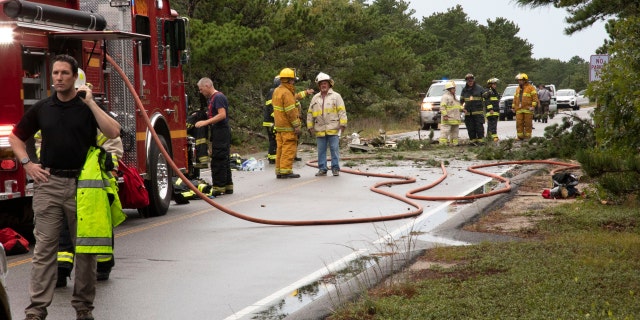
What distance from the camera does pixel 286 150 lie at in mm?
18688

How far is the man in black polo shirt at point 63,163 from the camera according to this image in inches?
276

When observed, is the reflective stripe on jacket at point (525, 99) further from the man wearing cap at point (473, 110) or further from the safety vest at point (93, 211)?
the safety vest at point (93, 211)

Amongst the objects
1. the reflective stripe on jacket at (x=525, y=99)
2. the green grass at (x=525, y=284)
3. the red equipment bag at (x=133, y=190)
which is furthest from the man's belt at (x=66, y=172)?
the reflective stripe on jacket at (x=525, y=99)

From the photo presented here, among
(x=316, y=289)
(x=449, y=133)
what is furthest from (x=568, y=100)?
(x=316, y=289)

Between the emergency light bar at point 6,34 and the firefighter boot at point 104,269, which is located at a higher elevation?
the emergency light bar at point 6,34

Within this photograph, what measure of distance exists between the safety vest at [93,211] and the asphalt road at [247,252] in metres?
0.63

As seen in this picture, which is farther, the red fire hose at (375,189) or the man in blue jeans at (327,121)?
the man in blue jeans at (327,121)

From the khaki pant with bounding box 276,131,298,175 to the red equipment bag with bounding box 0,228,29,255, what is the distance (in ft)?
28.4

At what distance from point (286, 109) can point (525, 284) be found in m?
11.4

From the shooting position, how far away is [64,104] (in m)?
7.15

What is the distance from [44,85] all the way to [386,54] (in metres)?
36.2

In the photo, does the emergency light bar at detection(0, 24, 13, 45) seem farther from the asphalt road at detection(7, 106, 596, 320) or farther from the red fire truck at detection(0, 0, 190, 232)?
the asphalt road at detection(7, 106, 596, 320)

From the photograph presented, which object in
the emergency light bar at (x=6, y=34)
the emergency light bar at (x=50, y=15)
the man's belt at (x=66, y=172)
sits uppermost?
the emergency light bar at (x=50, y=15)

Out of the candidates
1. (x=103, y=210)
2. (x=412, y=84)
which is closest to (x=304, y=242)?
(x=103, y=210)
